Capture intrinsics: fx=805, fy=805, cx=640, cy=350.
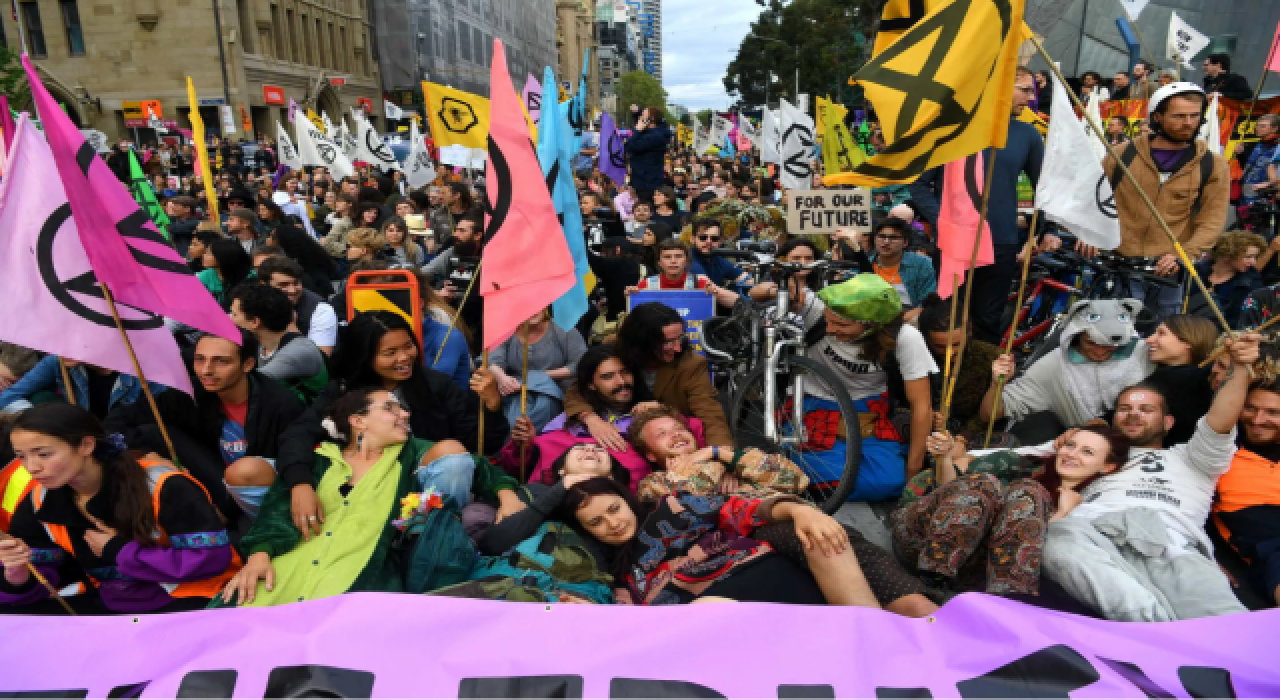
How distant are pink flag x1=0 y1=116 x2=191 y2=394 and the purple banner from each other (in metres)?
1.22

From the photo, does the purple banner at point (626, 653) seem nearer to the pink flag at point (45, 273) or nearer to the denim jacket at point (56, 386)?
the pink flag at point (45, 273)

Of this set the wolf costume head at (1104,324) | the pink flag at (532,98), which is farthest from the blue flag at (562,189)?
the pink flag at (532,98)

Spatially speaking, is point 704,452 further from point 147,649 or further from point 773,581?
point 147,649

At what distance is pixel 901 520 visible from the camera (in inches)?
143

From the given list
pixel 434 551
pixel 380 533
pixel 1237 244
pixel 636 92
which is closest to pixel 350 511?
pixel 380 533

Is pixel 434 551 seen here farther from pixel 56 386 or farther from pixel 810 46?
pixel 810 46

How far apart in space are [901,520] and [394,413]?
2.30 metres

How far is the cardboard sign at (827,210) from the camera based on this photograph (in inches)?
225

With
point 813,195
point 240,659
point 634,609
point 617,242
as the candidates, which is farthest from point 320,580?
point 617,242

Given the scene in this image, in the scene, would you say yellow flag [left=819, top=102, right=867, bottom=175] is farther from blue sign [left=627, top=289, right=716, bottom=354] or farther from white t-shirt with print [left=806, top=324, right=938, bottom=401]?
white t-shirt with print [left=806, top=324, right=938, bottom=401]

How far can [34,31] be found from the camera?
37.5 m

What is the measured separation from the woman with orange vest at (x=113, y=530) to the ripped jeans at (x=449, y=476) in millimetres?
792

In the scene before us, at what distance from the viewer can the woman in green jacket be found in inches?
119

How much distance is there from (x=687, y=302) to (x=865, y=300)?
1558mm
